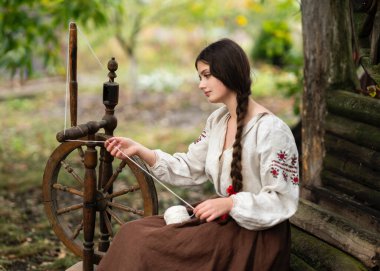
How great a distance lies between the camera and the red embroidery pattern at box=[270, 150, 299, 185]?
8.79ft

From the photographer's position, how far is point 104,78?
13.0 metres

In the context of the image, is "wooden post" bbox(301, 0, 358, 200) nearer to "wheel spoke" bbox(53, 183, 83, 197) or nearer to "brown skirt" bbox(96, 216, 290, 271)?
"brown skirt" bbox(96, 216, 290, 271)

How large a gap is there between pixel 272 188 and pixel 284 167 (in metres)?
0.11

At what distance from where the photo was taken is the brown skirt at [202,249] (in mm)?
2715

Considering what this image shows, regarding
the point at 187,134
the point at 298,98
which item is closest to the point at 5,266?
the point at 298,98

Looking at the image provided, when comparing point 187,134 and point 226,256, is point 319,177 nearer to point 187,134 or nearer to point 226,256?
point 226,256

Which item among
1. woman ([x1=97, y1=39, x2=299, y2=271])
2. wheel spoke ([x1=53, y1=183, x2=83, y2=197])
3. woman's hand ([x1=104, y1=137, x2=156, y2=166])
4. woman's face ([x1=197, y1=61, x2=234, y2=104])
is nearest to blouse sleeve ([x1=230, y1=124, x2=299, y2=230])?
woman ([x1=97, y1=39, x2=299, y2=271])

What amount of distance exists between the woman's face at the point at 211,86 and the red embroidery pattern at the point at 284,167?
0.40 meters

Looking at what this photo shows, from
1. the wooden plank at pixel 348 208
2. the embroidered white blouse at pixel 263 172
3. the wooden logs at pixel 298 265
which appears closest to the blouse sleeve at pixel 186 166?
the embroidered white blouse at pixel 263 172

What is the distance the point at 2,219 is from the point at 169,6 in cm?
613

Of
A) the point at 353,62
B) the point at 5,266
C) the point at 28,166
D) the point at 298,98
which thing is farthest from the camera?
the point at 28,166

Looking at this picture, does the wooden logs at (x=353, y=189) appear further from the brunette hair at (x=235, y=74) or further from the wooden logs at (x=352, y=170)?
the brunette hair at (x=235, y=74)

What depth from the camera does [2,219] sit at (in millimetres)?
5402

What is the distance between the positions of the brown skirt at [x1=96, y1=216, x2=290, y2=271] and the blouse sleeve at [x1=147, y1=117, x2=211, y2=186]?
403 mm
